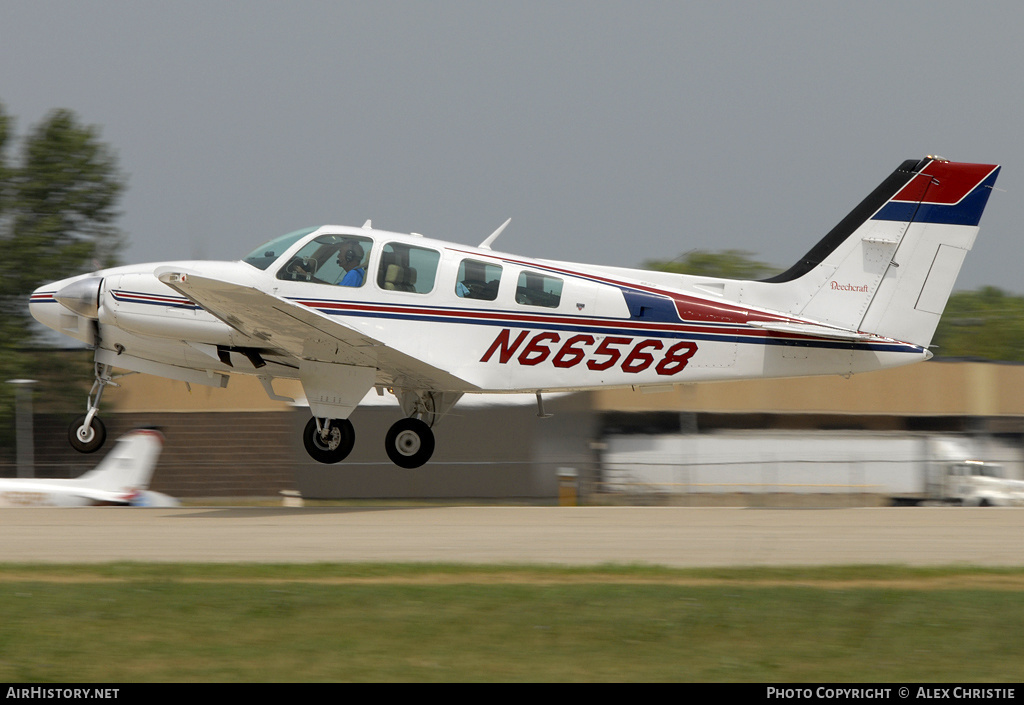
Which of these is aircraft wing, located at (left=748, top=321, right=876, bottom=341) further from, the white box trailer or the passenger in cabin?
the white box trailer

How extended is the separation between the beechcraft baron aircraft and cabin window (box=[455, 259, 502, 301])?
0.02 metres

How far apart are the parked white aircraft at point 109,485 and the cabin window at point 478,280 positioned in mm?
10217

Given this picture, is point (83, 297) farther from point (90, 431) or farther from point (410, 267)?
point (410, 267)

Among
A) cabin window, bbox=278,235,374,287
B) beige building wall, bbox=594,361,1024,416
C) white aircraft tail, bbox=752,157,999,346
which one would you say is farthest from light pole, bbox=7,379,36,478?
white aircraft tail, bbox=752,157,999,346

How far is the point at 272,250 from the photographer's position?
13281mm

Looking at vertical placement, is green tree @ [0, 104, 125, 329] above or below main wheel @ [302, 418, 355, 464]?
above

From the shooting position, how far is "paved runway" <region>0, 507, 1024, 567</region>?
9.55 m

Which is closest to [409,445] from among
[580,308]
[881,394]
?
[580,308]

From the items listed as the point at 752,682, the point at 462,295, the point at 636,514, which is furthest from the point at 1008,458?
the point at 752,682

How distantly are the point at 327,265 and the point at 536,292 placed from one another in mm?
2708

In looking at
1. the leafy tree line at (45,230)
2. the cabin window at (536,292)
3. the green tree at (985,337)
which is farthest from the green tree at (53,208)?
the green tree at (985,337)

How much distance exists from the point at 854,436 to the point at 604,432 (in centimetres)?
638

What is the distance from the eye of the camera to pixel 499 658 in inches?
257

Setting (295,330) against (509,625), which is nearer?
(509,625)
